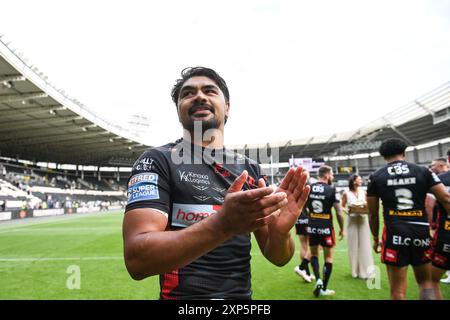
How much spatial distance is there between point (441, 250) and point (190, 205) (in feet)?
12.6

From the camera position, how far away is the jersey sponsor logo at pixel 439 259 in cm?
366

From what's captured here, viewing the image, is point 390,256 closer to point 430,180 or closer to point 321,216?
point 430,180

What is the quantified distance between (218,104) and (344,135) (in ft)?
159

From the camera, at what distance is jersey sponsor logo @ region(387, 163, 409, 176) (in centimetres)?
355

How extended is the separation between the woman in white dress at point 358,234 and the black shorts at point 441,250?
1.91 metres

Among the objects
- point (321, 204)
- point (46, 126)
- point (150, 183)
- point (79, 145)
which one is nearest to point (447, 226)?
point (321, 204)

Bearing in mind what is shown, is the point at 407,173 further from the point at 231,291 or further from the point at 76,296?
the point at 76,296

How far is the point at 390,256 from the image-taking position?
3449mm

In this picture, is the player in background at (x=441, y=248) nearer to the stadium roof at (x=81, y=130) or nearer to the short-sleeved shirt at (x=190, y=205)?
the short-sleeved shirt at (x=190, y=205)

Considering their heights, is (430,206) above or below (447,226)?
above

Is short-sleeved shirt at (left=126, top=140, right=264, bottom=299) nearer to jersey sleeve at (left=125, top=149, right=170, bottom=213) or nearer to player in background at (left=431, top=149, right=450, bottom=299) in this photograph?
jersey sleeve at (left=125, top=149, right=170, bottom=213)

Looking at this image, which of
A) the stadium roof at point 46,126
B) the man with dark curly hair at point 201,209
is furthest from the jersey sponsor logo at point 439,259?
the stadium roof at point 46,126

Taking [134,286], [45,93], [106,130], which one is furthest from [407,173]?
[106,130]

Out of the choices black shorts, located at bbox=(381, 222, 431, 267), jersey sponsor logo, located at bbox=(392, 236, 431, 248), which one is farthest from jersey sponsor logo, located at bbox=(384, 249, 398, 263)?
jersey sponsor logo, located at bbox=(392, 236, 431, 248)
